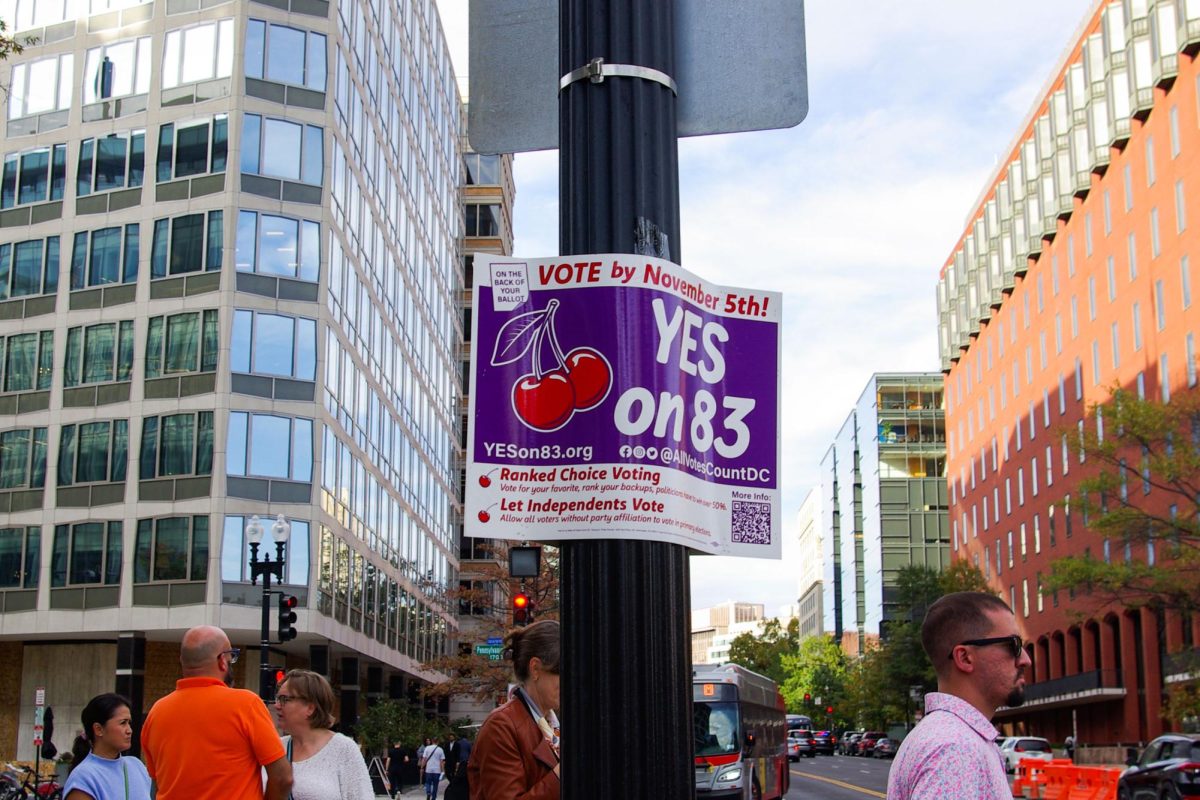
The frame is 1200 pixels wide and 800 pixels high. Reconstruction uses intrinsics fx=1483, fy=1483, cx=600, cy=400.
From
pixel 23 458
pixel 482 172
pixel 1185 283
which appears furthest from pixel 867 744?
pixel 23 458

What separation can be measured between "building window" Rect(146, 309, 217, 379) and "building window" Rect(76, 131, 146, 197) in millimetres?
4594

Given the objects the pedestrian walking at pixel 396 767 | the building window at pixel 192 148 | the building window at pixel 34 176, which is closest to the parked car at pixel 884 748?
the pedestrian walking at pixel 396 767

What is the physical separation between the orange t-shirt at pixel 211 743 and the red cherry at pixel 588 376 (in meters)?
3.23

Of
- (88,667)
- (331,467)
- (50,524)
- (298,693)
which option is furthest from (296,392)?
(298,693)

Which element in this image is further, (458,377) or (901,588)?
(901,588)

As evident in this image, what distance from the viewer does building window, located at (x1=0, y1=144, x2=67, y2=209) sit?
146 feet

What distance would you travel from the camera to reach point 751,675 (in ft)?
95.6

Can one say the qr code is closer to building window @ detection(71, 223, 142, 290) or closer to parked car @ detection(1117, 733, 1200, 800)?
parked car @ detection(1117, 733, 1200, 800)

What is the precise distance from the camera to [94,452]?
42406mm

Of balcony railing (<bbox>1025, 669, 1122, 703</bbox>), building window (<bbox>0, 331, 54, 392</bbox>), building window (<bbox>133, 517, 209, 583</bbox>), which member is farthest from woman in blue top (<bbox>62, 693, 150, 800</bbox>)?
balcony railing (<bbox>1025, 669, 1122, 703</bbox>)

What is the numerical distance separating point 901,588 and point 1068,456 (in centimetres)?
1725

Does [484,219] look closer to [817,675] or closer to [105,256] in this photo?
[105,256]

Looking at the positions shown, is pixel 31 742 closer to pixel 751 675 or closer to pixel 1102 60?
pixel 751 675

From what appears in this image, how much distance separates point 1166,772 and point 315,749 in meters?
21.4
